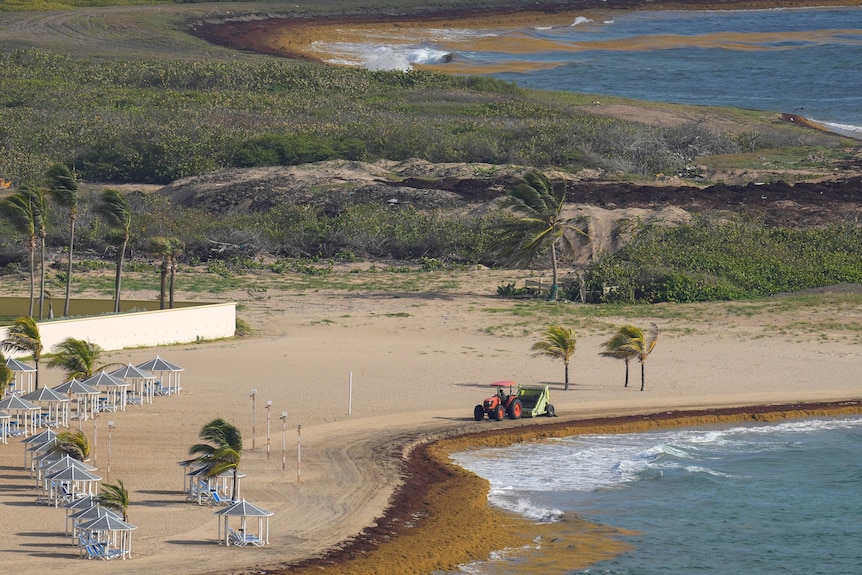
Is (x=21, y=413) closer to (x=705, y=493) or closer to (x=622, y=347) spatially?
(x=622, y=347)

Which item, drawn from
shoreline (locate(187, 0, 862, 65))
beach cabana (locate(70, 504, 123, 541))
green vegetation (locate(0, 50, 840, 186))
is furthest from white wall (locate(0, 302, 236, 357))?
shoreline (locate(187, 0, 862, 65))

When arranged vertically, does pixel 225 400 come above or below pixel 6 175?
below

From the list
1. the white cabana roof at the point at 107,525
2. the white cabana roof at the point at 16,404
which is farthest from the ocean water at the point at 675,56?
the white cabana roof at the point at 107,525

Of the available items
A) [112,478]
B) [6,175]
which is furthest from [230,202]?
[112,478]

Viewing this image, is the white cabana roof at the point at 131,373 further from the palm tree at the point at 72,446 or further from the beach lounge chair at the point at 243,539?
the beach lounge chair at the point at 243,539

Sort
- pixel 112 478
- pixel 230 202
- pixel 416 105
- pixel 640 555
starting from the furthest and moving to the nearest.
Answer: pixel 416 105, pixel 230 202, pixel 112 478, pixel 640 555

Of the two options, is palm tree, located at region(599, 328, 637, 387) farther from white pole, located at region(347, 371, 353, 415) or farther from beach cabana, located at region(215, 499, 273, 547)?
beach cabana, located at region(215, 499, 273, 547)

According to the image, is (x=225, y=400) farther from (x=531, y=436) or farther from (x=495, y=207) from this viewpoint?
(x=495, y=207)
